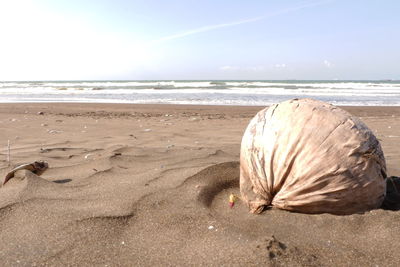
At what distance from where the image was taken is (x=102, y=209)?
6.87ft

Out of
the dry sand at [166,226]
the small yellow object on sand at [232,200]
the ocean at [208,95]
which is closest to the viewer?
the dry sand at [166,226]

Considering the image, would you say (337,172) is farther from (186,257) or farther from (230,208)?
(186,257)

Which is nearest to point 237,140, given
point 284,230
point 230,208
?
point 230,208

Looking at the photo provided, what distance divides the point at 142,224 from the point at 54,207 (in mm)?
609

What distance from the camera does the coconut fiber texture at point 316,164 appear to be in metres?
1.90

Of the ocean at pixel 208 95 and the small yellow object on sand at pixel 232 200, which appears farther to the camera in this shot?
the ocean at pixel 208 95

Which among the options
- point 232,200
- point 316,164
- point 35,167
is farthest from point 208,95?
point 316,164

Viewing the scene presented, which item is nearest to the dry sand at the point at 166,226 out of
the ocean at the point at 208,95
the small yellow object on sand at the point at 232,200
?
the small yellow object on sand at the point at 232,200

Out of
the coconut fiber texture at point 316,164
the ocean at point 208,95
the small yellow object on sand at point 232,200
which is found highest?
the coconut fiber texture at point 316,164

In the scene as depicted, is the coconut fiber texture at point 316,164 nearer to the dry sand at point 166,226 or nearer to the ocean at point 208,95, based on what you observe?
the dry sand at point 166,226

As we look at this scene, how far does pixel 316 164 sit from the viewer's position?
1897 millimetres

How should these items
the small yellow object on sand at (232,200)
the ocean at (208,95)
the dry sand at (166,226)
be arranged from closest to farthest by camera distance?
the dry sand at (166,226) < the small yellow object on sand at (232,200) < the ocean at (208,95)

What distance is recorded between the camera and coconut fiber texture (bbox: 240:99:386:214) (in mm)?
1899

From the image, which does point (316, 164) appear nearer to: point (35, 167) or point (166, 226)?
point (166, 226)
